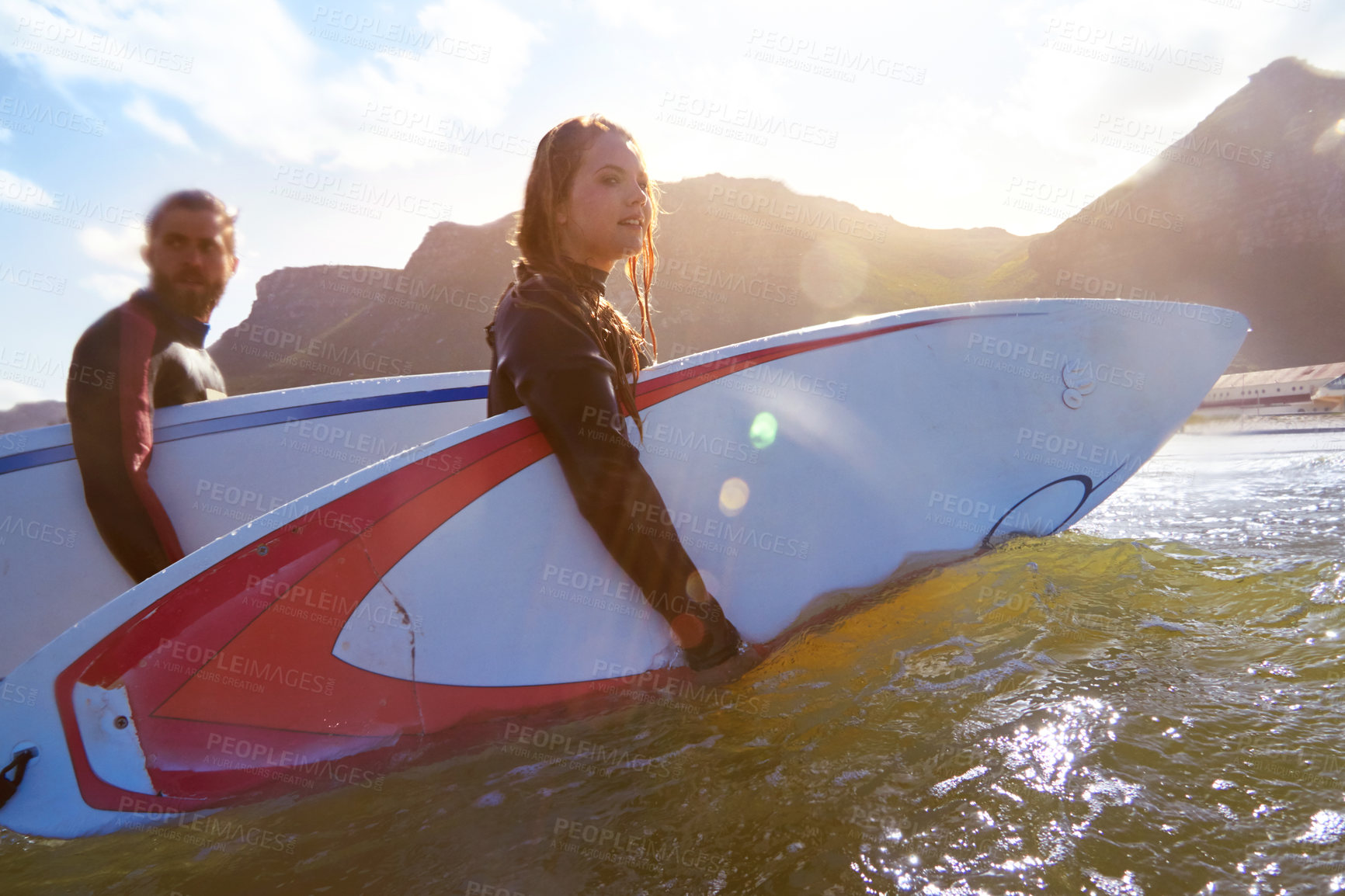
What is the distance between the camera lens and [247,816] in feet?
4.47

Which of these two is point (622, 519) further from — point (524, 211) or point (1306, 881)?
point (1306, 881)

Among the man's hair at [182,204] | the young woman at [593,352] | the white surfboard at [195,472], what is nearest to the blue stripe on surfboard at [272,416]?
the white surfboard at [195,472]

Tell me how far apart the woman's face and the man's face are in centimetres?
136

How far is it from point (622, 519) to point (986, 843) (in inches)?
38.3

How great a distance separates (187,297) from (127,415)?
18.5 inches

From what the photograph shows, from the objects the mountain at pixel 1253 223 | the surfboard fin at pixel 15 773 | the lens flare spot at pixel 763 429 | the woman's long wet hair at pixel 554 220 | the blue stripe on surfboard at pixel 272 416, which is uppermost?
the mountain at pixel 1253 223

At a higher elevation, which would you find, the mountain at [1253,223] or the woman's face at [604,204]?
the mountain at [1253,223]

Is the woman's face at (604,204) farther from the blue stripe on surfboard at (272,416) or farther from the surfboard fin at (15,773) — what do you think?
the surfboard fin at (15,773)

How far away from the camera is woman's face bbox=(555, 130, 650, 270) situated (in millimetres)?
1740

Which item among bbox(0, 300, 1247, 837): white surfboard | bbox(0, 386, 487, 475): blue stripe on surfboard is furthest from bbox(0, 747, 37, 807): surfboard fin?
bbox(0, 386, 487, 475): blue stripe on surfboard

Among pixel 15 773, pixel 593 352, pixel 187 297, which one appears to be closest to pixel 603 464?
pixel 593 352

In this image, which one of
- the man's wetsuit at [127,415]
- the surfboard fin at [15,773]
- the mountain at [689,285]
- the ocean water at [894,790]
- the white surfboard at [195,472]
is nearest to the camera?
the ocean water at [894,790]

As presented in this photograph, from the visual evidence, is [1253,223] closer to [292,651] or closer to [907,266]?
[907,266]

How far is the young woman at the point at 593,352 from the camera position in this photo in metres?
1.51
